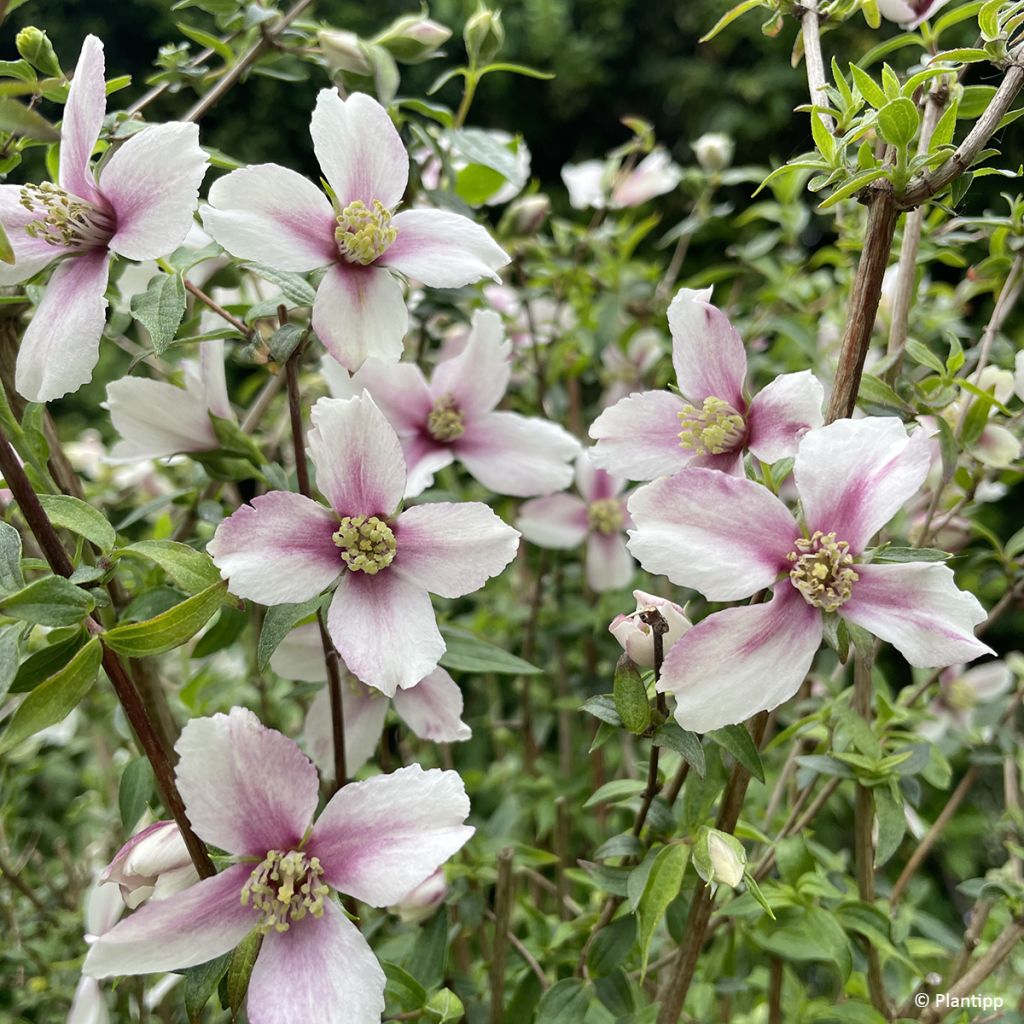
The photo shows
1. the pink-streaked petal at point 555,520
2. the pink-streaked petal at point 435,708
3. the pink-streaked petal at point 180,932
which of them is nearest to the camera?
the pink-streaked petal at point 180,932

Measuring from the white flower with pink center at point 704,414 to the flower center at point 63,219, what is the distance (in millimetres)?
252

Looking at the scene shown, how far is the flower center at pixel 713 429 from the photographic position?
0.47 meters

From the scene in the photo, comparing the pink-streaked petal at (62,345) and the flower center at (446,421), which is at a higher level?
the pink-streaked petal at (62,345)

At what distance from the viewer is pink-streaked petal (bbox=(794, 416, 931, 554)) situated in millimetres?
408

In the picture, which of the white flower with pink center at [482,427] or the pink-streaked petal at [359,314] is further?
the white flower with pink center at [482,427]

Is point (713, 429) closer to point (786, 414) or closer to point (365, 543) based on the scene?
point (786, 414)

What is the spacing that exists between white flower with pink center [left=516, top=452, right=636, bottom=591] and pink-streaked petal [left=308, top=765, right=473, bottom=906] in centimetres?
42

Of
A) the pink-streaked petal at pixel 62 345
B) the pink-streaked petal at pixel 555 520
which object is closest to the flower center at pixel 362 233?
the pink-streaked petal at pixel 62 345

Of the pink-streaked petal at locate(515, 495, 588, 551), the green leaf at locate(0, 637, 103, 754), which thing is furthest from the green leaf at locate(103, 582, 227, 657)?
the pink-streaked petal at locate(515, 495, 588, 551)

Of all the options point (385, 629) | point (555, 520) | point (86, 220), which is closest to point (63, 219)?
point (86, 220)

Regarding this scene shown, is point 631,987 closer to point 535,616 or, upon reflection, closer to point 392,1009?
point 392,1009

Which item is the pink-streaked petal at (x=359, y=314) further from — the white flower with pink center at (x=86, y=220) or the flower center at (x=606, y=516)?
the flower center at (x=606, y=516)

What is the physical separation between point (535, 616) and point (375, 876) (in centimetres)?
50

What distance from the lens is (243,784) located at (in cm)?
41
